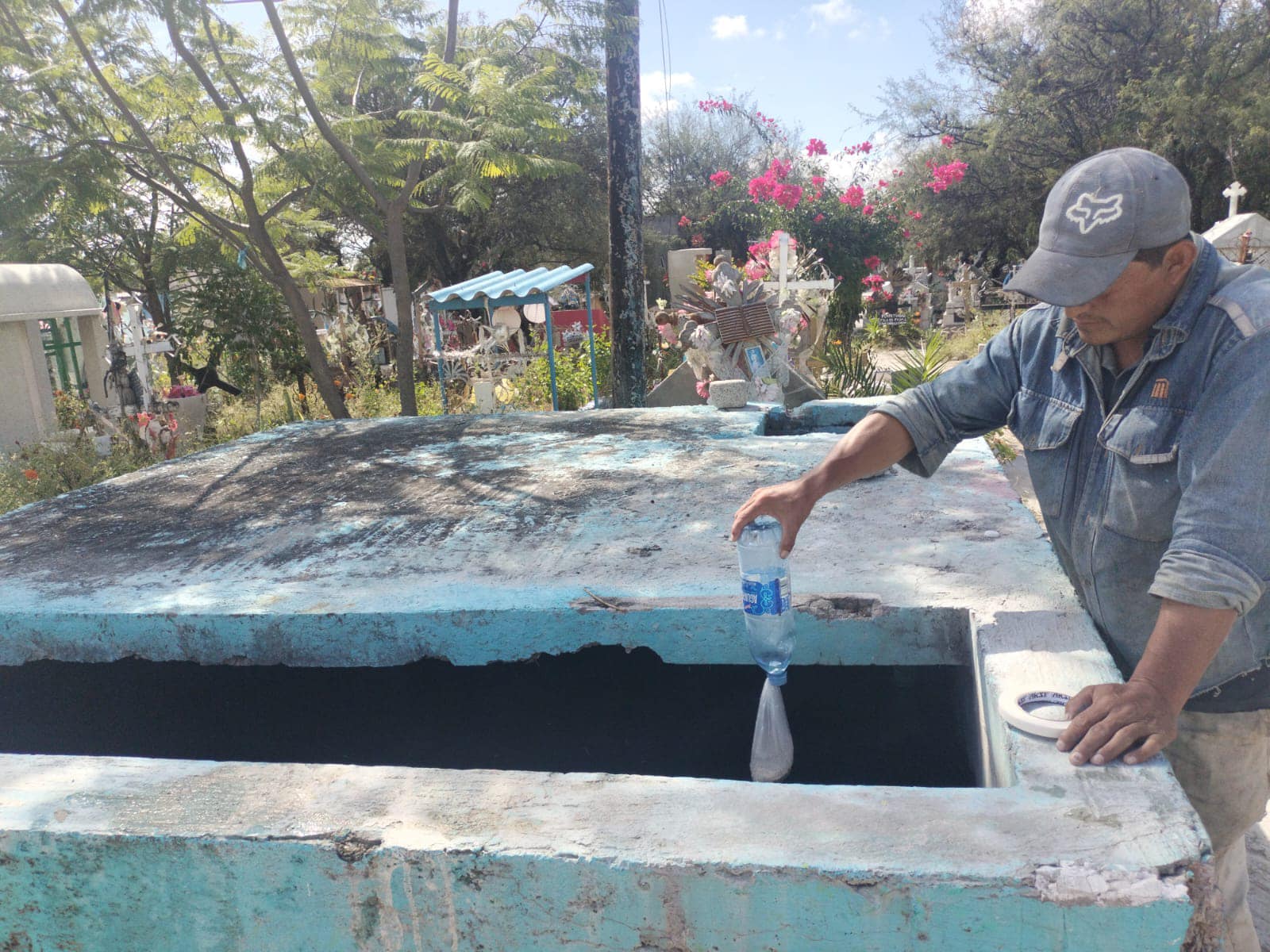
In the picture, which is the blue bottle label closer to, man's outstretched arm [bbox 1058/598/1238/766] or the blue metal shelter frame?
man's outstretched arm [bbox 1058/598/1238/766]

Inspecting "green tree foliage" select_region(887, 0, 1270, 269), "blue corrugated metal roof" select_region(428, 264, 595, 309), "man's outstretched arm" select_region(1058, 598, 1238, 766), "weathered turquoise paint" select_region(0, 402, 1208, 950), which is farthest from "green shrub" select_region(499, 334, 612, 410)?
"green tree foliage" select_region(887, 0, 1270, 269)

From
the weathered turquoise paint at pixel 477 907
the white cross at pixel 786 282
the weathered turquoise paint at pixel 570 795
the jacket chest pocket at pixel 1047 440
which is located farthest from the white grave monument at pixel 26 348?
the jacket chest pocket at pixel 1047 440

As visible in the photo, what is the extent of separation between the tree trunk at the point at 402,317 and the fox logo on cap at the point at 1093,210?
721cm

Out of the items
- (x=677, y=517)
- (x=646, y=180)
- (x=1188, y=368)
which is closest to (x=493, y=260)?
(x=646, y=180)

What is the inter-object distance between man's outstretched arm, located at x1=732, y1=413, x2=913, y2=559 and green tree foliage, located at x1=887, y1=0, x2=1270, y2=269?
21897 millimetres

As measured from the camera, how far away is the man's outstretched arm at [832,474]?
2.00 metres

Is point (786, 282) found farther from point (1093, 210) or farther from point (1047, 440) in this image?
point (1093, 210)

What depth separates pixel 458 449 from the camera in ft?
14.1

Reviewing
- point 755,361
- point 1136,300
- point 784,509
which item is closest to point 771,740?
point 784,509

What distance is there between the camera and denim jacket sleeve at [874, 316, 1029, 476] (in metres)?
2.07

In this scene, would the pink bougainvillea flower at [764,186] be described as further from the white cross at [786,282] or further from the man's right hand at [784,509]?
the man's right hand at [784,509]

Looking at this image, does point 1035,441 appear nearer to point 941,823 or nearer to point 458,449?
point 941,823

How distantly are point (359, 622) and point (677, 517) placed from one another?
1.06 metres

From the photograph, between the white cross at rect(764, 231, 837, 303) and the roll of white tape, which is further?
the white cross at rect(764, 231, 837, 303)
